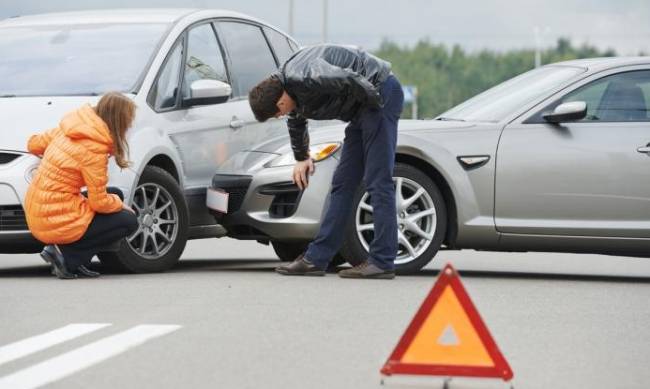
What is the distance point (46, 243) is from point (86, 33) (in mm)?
2028

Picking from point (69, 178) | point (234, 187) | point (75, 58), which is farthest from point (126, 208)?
point (75, 58)

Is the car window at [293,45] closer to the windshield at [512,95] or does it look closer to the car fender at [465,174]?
the windshield at [512,95]

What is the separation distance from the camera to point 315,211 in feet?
32.5

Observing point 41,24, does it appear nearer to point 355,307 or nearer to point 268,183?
point 268,183

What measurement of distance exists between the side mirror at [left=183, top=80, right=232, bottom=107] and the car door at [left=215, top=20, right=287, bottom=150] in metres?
0.48

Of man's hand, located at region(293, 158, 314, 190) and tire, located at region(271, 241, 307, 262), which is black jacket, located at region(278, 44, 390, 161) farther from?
tire, located at region(271, 241, 307, 262)

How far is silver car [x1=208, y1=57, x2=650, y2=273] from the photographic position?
9.84m

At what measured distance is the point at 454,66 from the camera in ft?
620

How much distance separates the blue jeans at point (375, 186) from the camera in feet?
30.9

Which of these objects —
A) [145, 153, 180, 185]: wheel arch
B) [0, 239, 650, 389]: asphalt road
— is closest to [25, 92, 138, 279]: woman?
[0, 239, 650, 389]: asphalt road

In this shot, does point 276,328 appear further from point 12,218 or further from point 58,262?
point 12,218

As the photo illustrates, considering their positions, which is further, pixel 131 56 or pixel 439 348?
pixel 131 56

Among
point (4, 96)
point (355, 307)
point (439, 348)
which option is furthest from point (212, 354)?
point (4, 96)

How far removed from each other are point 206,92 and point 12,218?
172 cm
